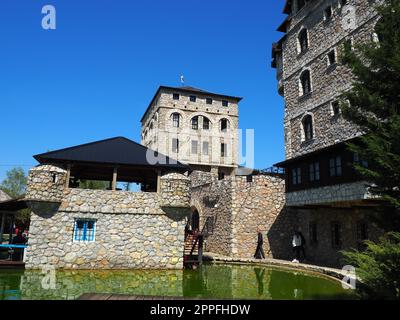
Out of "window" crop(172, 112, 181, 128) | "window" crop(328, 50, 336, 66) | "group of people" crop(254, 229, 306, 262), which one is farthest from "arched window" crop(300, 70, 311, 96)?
"window" crop(172, 112, 181, 128)

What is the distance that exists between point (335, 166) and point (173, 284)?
905 cm

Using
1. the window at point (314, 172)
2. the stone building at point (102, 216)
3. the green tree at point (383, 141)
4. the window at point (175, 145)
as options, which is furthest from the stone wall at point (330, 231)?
the window at point (175, 145)

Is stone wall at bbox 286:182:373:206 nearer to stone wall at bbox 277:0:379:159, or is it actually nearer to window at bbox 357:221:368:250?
window at bbox 357:221:368:250

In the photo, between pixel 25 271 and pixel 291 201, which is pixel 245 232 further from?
pixel 25 271

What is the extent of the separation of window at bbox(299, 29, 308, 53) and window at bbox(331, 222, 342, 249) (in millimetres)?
11171

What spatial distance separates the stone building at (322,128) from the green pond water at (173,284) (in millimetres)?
3889

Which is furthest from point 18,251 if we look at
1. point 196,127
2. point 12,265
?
point 196,127

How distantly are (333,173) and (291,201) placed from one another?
12.4ft

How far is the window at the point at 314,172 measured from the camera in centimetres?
1657

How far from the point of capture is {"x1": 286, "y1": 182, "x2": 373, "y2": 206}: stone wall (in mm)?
13484

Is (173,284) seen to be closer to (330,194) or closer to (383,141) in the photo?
(383,141)

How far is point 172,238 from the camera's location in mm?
15469
